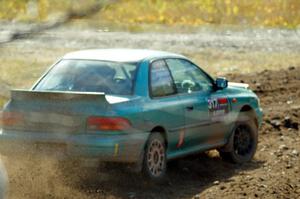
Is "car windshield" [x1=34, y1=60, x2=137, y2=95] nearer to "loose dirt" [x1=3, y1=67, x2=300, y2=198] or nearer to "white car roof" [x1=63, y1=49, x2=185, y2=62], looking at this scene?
"white car roof" [x1=63, y1=49, x2=185, y2=62]

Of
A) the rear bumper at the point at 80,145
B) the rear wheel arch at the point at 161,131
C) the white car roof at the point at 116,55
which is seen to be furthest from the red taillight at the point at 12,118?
the rear wheel arch at the point at 161,131

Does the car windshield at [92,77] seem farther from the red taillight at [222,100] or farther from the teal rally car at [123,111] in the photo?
the red taillight at [222,100]

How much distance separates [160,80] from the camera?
11.5 meters

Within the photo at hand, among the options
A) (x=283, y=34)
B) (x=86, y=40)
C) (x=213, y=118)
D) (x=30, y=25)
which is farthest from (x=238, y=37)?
(x=30, y=25)

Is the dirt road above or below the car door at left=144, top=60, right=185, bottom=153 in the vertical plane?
below

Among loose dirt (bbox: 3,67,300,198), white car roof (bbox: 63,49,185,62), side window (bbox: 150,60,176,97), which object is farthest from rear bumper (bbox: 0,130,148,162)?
white car roof (bbox: 63,49,185,62)

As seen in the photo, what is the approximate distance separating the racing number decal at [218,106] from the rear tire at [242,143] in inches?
17.6

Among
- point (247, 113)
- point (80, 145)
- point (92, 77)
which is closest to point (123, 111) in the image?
point (80, 145)

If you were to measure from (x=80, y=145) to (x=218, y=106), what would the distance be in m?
2.80

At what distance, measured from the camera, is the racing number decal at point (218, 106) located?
12352 mm

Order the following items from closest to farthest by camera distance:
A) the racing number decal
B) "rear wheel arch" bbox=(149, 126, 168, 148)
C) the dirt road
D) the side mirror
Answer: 1. the dirt road
2. "rear wheel arch" bbox=(149, 126, 168, 148)
3. the racing number decal
4. the side mirror

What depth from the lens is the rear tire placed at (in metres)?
13.1

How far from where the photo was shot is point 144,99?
35.7ft

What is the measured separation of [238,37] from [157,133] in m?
24.2
